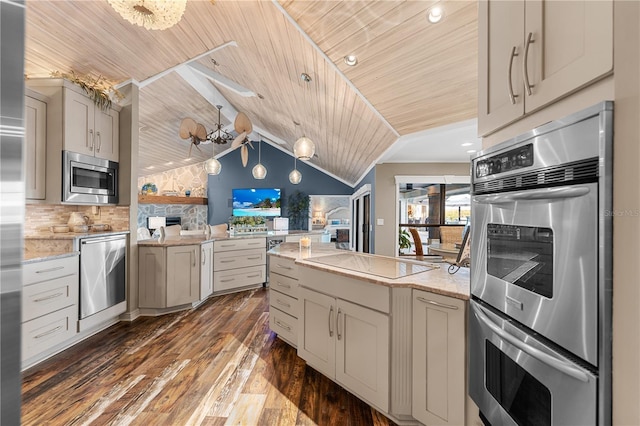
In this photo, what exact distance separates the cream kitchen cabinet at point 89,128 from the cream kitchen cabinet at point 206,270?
1.50m

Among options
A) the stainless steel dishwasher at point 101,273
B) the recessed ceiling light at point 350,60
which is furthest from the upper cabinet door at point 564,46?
the stainless steel dishwasher at point 101,273

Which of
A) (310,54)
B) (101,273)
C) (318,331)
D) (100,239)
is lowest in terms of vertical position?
(318,331)

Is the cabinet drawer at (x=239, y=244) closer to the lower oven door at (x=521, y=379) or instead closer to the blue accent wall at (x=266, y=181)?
the lower oven door at (x=521, y=379)

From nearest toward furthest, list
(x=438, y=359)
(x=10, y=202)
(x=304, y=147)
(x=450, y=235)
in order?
(x=10, y=202), (x=438, y=359), (x=304, y=147), (x=450, y=235)

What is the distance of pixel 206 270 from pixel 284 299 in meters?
1.83

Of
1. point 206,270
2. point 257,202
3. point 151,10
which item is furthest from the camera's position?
point 257,202

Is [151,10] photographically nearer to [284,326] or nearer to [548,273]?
[548,273]

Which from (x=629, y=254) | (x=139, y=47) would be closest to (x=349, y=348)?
(x=629, y=254)

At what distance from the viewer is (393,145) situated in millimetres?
3873

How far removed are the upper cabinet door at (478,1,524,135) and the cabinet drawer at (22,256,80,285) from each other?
10.4 feet

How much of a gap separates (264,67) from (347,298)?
2857mm

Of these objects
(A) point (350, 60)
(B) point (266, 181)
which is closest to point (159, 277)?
(A) point (350, 60)

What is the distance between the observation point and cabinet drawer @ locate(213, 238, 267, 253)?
4363 millimetres

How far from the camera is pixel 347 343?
74.9 inches
